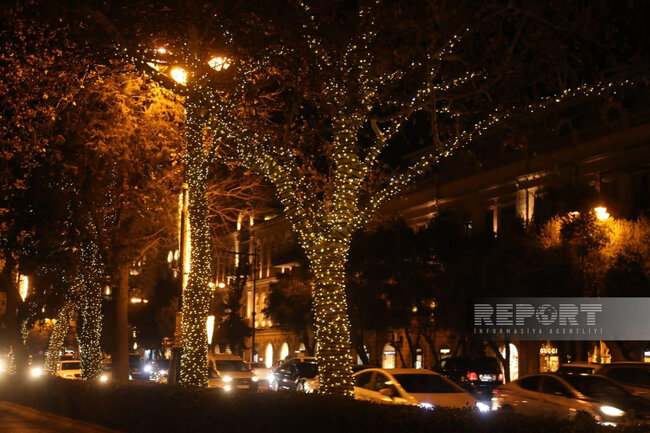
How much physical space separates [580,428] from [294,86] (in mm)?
10106

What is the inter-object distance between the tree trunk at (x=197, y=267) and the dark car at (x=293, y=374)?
13001 millimetres

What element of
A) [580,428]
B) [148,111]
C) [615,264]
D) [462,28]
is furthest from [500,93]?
[615,264]

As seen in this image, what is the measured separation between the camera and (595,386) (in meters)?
19.4

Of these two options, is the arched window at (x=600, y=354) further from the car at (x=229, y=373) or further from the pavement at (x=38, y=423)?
the pavement at (x=38, y=423)

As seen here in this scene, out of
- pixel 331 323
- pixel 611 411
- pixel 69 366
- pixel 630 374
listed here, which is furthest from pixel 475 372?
pixel 69 366

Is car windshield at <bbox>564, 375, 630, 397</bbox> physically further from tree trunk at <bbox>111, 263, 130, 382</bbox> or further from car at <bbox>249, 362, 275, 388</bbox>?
car at <bbox>249, 362, 275, 388</bbox>

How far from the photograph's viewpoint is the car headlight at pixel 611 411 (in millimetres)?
18141

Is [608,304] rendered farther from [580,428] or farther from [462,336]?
[580,428]

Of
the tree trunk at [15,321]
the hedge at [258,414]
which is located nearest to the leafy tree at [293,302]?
the tree trunk at [15,321]

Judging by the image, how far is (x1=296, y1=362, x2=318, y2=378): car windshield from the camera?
3252 cm

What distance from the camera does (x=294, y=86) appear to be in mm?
18234

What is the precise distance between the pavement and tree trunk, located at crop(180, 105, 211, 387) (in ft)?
6.81

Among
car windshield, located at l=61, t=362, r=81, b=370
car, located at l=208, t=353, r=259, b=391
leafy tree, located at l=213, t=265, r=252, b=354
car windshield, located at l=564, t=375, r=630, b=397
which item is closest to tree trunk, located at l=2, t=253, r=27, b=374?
car, located at l=208, t=353, r=259, b=391

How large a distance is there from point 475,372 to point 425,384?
14.8m
